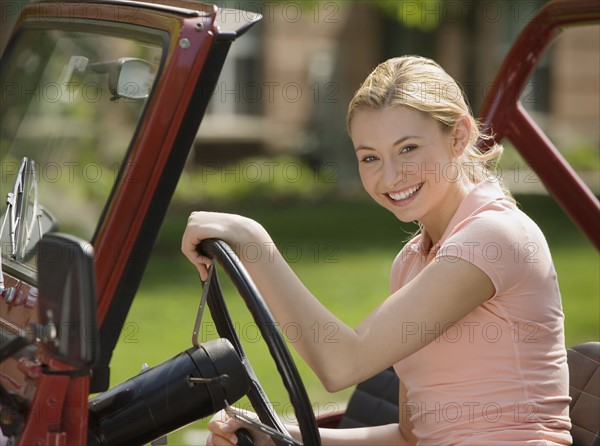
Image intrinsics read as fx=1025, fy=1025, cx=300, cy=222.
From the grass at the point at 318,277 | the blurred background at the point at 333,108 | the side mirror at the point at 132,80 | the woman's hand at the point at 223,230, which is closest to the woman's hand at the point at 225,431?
the woman's hand at the point at 223,230

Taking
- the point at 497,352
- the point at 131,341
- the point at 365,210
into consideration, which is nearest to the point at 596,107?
the point at 365,210

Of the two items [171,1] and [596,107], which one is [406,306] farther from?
[596,107]

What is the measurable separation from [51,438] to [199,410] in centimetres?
28

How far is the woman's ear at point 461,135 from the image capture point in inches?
79.8

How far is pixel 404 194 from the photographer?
6.52ft

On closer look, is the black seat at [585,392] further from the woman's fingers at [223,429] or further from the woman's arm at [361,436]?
the woman's fingers at [223,429]

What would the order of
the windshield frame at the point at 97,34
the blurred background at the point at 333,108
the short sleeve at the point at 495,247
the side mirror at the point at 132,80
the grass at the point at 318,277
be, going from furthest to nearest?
the blurred background at the point at 333,108
the grass at the point at 318,277
the short sleeve at the point at 495,247
the side mirror at the point at 132,80
the windshield frame at the point at 97,34

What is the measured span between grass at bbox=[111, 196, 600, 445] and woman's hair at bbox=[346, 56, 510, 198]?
2.70 metres

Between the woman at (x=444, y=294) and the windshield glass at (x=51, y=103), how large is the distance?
0.29 m

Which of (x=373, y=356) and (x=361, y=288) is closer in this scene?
(x=373, y=356)

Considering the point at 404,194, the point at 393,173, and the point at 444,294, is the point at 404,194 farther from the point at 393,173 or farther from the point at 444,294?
the point at 444,294

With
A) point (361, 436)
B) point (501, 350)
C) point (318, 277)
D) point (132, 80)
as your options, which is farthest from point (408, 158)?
point (318, 277)

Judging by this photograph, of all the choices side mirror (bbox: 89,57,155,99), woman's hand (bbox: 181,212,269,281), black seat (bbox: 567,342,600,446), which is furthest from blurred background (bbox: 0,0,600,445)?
woman's hand (bbox: 181,212,269,281)

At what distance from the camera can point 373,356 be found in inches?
70.8
